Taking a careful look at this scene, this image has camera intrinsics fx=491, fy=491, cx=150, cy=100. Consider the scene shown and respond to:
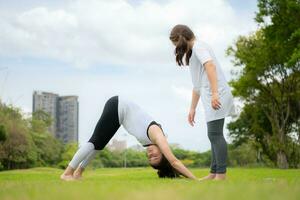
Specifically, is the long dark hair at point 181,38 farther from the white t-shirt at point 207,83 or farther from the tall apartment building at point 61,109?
the tall apartment building at point 61,109

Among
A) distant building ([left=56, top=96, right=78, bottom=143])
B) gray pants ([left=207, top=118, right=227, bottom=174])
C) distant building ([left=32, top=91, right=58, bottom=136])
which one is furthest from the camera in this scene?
distant building ([left=56, top=96, right=78, bottom=143])

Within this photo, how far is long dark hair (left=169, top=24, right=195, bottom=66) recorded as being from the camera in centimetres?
708

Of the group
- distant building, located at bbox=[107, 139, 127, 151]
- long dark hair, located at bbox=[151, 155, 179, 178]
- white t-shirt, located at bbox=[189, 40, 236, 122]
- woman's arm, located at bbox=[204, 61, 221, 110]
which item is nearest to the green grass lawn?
long dark hair, located at bbox=[151, 155, 179, 178]

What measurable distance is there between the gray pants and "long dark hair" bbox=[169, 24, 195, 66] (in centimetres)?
112

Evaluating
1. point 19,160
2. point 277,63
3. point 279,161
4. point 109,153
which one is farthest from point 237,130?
point 109,153

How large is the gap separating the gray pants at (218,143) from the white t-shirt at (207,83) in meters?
0.10

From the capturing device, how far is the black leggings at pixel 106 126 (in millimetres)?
7035

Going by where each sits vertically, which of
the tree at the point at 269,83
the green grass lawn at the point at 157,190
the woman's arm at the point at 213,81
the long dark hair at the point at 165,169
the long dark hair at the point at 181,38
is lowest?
the green grass lawn at the point at 157,190

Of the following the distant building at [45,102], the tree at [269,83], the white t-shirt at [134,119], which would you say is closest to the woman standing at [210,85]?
the white t-shirt at [134,119]

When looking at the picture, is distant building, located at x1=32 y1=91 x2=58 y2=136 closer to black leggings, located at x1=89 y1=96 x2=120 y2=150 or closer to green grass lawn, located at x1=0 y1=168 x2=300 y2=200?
black leggings, located at x1=89 y1=96 x2=120 y2=150

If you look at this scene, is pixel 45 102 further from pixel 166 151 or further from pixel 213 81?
pixel 166 151

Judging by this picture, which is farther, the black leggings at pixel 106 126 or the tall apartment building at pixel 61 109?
the tall apartment building at pixel 61 109

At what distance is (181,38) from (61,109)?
83925 mm

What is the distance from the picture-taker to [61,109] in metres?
89.3
